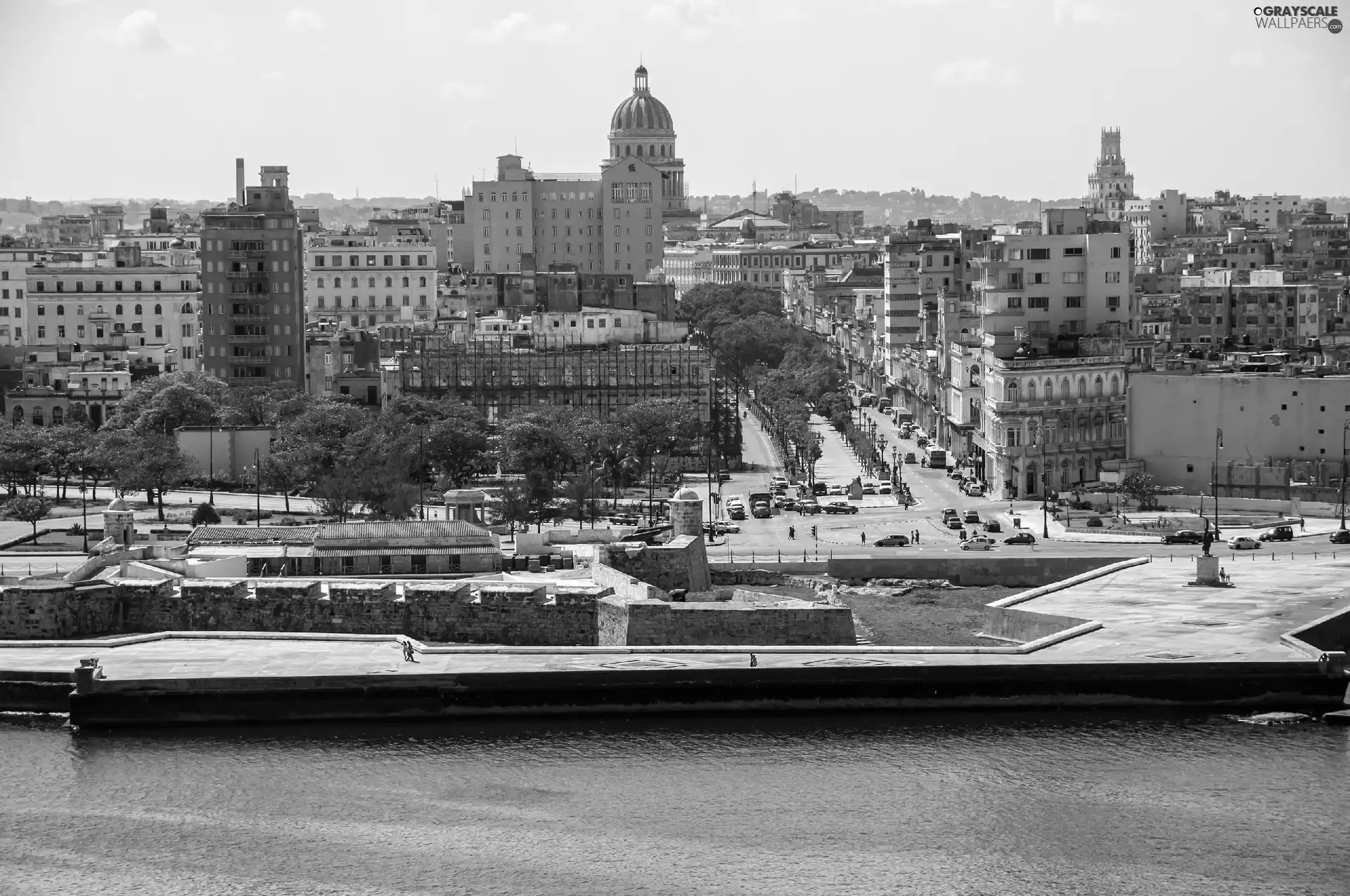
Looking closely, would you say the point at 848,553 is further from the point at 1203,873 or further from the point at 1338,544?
the point at 1203,873

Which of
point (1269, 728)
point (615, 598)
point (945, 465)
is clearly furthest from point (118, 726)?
point (945, 465)

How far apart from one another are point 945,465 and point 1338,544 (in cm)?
2885

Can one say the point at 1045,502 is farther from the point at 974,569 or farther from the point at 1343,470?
the point at 1343,470

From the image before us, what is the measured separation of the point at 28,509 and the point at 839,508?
2590 centimetres

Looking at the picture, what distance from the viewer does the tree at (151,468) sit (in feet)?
278

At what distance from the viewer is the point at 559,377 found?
110 meters

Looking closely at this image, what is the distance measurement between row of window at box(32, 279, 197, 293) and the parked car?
2382 inches

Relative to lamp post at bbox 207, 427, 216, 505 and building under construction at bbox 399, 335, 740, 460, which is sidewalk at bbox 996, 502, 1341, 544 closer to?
lamp post at bbox 207, 427, 216, 505

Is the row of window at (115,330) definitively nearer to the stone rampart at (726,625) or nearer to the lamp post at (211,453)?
the lamp post at (211,453)

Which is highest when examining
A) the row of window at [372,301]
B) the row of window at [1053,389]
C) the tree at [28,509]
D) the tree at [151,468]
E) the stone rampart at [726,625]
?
the row of window at [372,301]

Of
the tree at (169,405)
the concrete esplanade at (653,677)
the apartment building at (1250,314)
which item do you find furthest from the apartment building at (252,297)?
the concrete esplanade at (653,677)

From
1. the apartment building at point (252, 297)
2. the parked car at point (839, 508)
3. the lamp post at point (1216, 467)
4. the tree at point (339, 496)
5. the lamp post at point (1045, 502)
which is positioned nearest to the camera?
the lamp post at point (1045, 502)

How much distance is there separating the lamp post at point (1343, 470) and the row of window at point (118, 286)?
70766 mm

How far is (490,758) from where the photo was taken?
5016 centimetres
